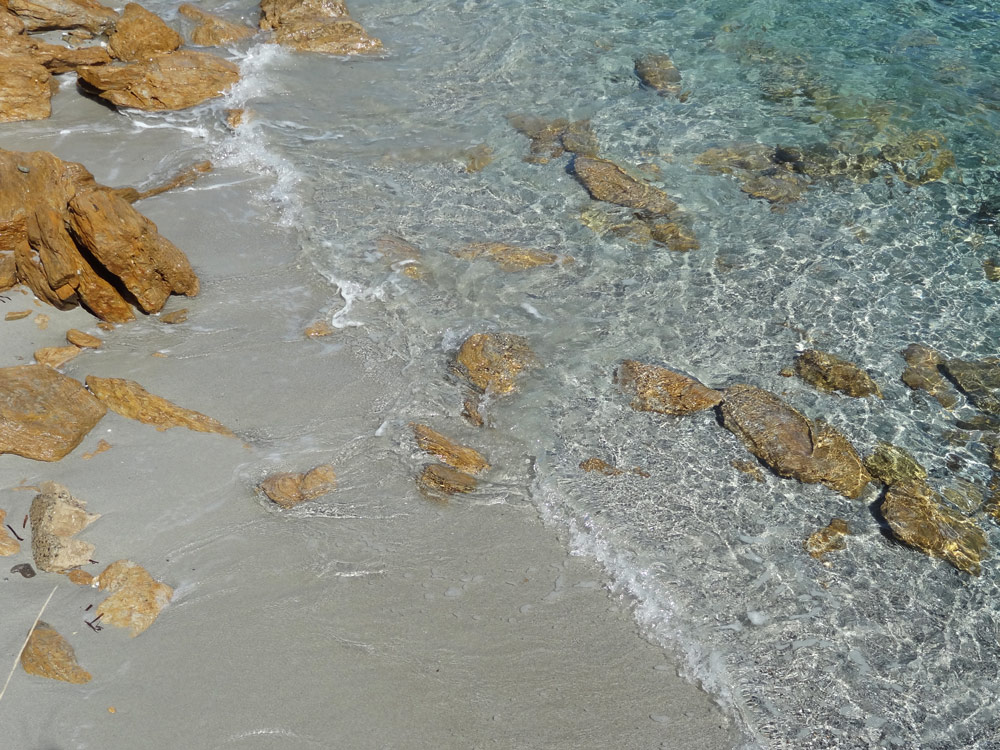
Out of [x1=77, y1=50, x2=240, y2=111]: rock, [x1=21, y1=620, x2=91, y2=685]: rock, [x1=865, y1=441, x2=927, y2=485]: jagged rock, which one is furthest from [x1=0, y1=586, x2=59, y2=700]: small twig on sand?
[x1=77, y1=50, x2=240, y2=111]: rock

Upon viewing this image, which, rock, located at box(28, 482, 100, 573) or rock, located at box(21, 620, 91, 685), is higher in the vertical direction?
rock, located at box(28, 482, 100, 573)

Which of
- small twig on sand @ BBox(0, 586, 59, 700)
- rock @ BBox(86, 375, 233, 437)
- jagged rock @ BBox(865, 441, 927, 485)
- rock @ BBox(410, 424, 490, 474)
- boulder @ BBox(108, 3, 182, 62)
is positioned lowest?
jagged rock @ BBox(865, 441, 927, 485)

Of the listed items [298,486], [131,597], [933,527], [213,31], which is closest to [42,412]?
[131,597]

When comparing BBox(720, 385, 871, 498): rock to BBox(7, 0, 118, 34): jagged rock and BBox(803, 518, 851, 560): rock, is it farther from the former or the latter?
BBox(7, 0, 118, 34): jagged rock

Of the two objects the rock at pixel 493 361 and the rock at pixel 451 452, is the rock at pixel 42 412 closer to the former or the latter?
the rock at pixel 451 452

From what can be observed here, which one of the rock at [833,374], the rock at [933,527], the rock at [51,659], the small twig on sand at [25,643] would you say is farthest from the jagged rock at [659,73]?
the rock at [51,659]

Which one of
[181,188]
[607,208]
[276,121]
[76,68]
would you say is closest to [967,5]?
[607,208]
